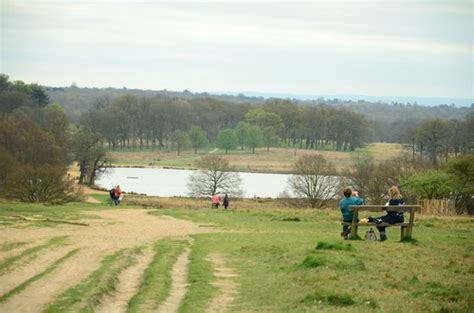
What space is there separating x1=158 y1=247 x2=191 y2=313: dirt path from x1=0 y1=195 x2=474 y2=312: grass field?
4 centimetres

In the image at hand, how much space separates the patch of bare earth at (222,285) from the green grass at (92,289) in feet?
6.36

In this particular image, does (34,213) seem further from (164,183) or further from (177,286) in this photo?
(164,183)

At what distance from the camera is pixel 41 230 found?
2592 cm

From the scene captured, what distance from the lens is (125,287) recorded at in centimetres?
1497

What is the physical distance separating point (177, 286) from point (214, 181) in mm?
66440

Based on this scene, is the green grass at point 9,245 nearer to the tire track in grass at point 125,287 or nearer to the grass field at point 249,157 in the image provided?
the tire track in grass at point 125,287

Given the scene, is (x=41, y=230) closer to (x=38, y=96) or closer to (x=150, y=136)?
(x=38, y=96)

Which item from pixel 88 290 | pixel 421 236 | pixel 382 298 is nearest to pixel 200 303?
pixel 88 290

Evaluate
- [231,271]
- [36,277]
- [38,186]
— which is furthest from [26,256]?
[38,186]

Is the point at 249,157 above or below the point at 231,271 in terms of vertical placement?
above

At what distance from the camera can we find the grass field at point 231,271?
1300 centimetres

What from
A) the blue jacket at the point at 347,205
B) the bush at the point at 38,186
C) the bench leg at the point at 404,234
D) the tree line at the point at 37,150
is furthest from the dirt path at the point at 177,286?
the tree line at the point at 37,150

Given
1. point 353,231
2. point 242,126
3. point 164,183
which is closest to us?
point 353,231

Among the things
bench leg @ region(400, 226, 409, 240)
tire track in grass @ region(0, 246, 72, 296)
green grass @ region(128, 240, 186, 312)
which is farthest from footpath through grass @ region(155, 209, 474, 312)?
tire track in grass @ region(0, 246, 72, 296)
